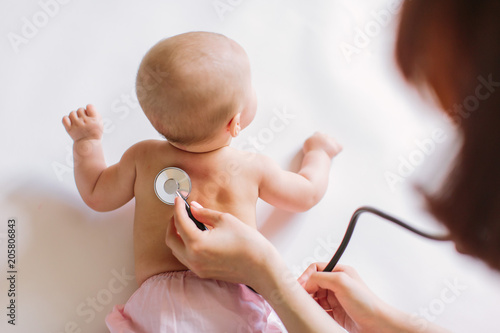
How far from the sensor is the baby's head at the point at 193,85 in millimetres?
667

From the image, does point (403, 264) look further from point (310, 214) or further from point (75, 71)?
point (75, 71)

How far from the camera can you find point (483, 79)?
104cm

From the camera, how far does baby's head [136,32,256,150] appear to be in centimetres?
67

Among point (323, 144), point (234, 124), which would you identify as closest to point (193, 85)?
point (234, 124)

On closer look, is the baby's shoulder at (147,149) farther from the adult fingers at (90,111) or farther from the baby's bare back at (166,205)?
the adult fingers at (90,111)

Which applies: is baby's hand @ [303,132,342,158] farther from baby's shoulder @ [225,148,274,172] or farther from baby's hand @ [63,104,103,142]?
baby's hand @ [63,104,103,142]

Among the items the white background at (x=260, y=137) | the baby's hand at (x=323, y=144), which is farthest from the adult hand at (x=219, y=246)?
the baby's hand at (x=323, y=144)

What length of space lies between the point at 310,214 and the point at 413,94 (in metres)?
0.39

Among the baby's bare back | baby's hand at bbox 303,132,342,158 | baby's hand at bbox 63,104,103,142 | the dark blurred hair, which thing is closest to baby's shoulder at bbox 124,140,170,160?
the baby's bare back

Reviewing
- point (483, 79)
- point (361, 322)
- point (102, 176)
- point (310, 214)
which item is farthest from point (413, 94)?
point (102, 176)

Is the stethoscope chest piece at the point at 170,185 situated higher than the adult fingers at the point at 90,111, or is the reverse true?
the adult fingers at the point at 90,111

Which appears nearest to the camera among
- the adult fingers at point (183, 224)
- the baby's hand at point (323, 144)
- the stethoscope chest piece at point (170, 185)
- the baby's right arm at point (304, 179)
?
the adult fingers at point (183, 224)

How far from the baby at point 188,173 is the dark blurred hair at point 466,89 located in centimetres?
30

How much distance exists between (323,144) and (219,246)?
0.42 m
